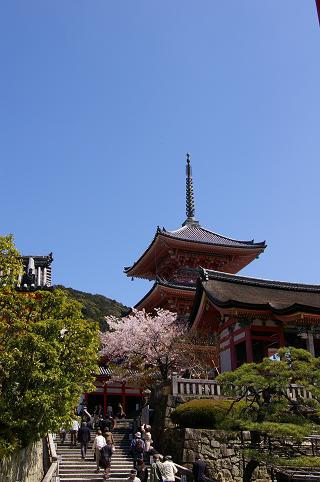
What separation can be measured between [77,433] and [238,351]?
996cm

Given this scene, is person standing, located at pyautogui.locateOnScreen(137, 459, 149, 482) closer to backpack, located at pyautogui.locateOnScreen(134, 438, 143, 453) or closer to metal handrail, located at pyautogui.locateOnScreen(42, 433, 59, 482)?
backpack, located at pyautogui.locateOnScreen(134, 438, 143, 453)

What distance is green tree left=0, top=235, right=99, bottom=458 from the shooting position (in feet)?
44.0

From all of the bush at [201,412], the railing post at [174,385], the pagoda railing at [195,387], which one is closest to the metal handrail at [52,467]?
the bush at [201,412]

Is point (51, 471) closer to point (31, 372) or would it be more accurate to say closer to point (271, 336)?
point (31, 372)

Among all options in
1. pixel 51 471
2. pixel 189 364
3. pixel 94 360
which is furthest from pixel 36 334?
pixel 189 364

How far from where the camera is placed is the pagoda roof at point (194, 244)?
40.7 meters

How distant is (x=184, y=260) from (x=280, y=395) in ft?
88.4

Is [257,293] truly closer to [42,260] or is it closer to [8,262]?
[42,260]

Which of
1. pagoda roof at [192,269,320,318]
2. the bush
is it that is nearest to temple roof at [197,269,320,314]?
pagoda roof at [192,269,320,318]

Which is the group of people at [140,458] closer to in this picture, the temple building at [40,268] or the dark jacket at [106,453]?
the dark jacket at [106,453]

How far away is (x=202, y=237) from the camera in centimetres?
4453

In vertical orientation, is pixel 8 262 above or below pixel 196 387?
above

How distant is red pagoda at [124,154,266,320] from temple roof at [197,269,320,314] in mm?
5665

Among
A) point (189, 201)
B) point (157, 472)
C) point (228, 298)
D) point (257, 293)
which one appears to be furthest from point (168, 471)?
point (189, 201)
